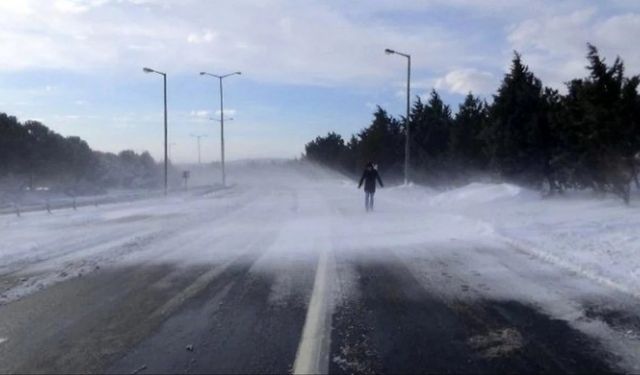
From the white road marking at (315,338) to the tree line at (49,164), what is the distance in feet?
168

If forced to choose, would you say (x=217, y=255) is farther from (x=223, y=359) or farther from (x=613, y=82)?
(x=613, y=82)

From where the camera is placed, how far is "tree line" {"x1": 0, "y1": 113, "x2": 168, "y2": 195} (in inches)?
2205

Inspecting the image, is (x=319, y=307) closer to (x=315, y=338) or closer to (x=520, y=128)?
(x=315, y=338)

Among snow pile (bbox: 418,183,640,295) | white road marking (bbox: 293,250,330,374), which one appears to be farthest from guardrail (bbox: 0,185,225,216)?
white road marking (bbox: 293,250,330,374)

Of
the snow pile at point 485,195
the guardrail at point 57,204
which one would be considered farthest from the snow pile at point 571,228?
the guardrail at point 57,204

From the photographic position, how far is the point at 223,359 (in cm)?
556

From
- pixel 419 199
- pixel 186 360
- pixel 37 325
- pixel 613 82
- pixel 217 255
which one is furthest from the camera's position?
pixel 419 199

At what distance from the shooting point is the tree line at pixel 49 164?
56.0 m

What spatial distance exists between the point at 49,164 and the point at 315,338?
6315 cm

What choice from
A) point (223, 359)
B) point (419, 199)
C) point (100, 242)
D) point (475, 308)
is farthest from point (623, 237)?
point (419, 199)

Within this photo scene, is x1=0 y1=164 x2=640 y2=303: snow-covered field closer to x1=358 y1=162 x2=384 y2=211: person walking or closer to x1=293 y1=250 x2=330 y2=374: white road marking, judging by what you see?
x1=358 y1=162 x2=384 y2=211: person walking

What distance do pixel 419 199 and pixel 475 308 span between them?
2225 centimetres

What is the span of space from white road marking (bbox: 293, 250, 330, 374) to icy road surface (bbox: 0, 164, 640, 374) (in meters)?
0.02

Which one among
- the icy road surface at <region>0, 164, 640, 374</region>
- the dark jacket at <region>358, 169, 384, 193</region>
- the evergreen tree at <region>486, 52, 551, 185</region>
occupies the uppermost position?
the evergreen tree at <region>486, 52, 551, 185</region>
